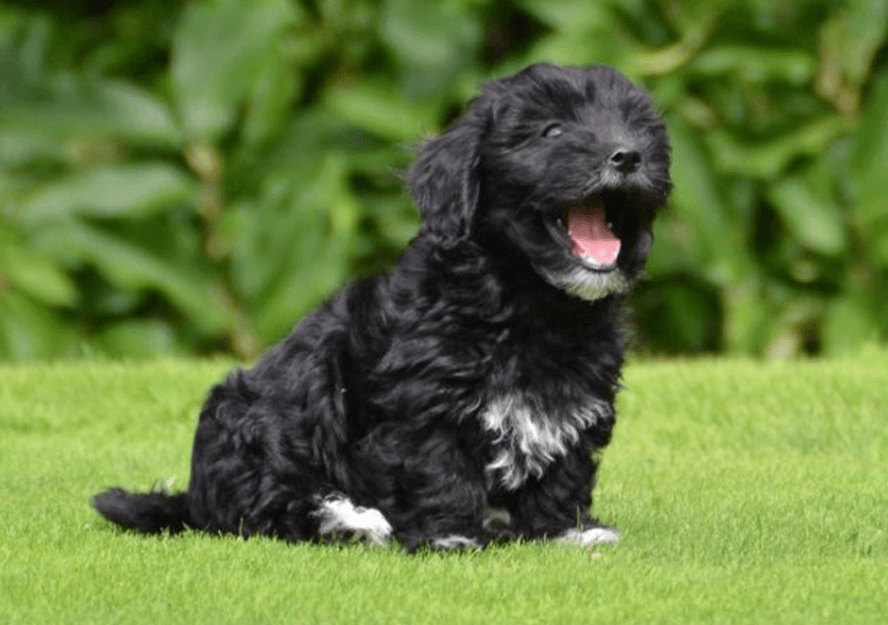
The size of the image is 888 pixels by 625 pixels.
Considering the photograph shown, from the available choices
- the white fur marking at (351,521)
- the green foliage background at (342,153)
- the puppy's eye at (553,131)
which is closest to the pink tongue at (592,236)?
the puppy's eye at (553,131)

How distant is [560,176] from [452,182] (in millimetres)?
386

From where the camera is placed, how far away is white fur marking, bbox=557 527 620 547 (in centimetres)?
649

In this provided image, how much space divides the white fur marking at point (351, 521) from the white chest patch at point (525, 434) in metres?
0.37

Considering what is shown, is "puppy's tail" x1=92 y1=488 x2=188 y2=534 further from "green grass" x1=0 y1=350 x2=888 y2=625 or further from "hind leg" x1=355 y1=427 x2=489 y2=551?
"hind leg" x1=355 y1=427 x2=489 y2=551

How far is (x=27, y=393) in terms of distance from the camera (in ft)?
33.3

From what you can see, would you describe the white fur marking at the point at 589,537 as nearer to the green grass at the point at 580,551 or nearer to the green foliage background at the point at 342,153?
the green grass at the point at 580,551

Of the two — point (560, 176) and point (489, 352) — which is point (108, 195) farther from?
point (560, 176)

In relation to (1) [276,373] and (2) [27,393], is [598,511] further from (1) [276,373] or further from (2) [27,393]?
(2) [27,393]

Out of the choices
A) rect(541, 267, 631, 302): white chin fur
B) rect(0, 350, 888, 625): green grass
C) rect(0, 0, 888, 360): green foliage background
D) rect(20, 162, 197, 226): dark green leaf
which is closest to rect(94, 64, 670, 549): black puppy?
rect(541, 267, 631, 302): white chin fur

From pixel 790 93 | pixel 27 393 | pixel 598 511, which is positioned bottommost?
pixel 27 393

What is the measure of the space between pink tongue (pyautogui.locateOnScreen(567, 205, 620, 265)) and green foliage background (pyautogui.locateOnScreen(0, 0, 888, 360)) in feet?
13.0

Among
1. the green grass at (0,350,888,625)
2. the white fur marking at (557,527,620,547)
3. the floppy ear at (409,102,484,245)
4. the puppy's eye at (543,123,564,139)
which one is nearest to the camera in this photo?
the green grass at (0,350,888,625)

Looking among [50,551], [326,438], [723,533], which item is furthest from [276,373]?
[723,533]

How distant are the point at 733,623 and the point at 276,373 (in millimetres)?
2059
